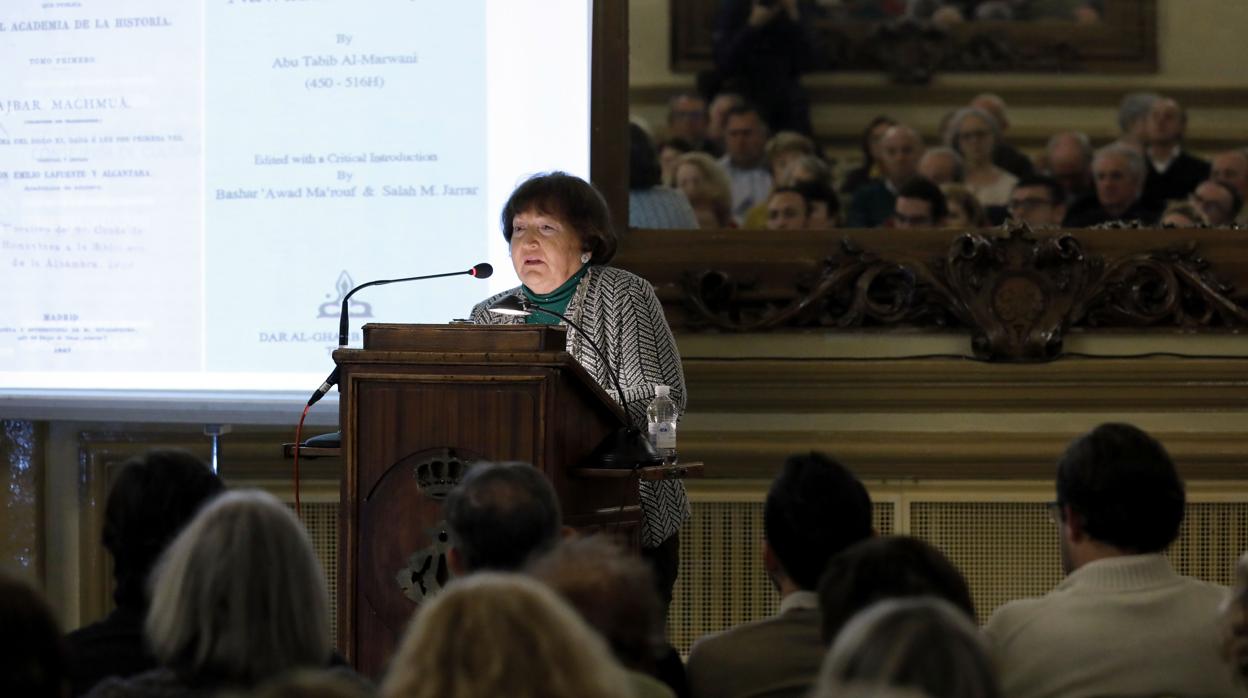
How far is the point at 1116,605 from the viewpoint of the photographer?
2018 mm

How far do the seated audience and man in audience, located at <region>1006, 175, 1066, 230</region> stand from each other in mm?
121

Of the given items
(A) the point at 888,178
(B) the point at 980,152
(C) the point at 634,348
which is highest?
(B) the point at 980,152

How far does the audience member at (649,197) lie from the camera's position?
447 cm

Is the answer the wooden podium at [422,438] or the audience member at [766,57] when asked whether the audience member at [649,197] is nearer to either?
the audience member at [766,57]

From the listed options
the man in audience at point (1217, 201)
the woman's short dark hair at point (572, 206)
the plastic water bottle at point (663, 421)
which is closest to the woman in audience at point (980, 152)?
the man in audience at point (1217, 201)

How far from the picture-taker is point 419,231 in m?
4.05

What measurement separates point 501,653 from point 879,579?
0.60m

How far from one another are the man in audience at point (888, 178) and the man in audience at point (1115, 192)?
1.85 feet

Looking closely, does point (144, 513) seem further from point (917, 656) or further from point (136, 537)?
point (917, 656)

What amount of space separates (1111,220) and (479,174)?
2005 millimetres

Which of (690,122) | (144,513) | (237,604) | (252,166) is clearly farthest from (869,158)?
(237,604)

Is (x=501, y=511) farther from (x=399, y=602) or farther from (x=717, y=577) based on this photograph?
(x=717, y=577)

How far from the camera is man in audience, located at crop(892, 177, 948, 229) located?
15.1ft

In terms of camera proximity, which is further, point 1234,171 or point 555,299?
point 1234,171
